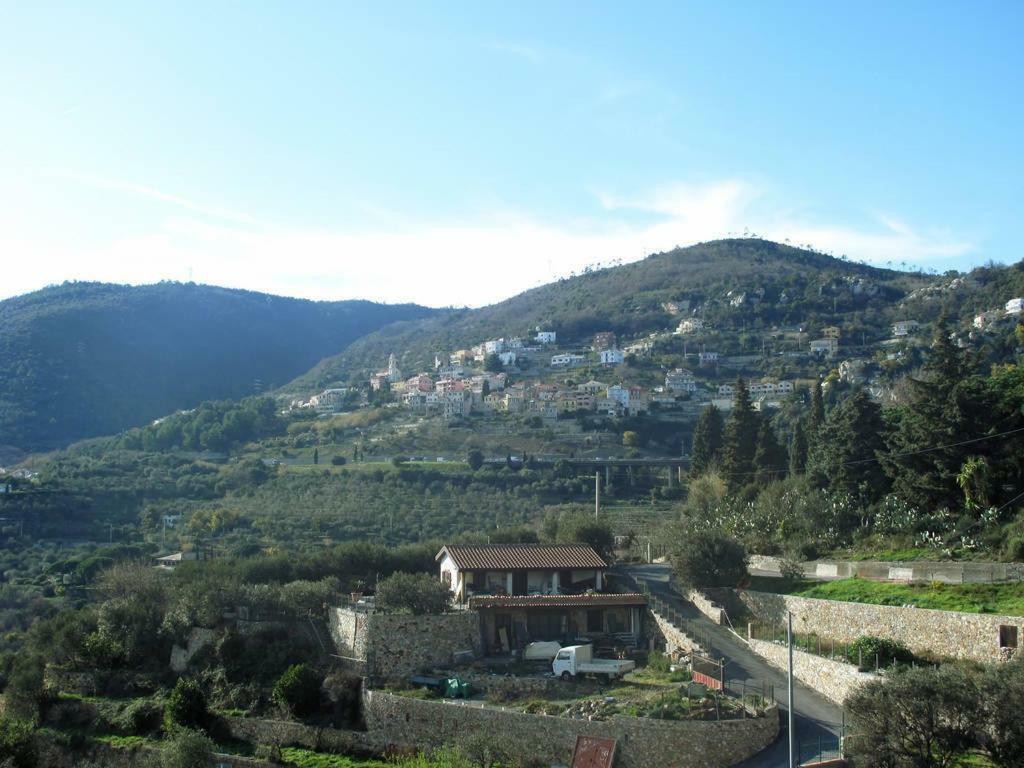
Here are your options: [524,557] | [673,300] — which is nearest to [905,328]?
[673,300]

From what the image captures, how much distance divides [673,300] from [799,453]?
104 metres

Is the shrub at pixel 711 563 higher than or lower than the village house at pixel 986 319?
lower

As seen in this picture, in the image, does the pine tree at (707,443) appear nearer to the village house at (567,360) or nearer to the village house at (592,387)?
the village house at (592,387)

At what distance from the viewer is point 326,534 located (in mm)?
55688

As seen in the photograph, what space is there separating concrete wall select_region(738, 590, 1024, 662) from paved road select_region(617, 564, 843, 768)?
78.3 inches

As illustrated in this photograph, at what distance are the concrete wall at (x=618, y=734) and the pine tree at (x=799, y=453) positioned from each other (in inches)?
925

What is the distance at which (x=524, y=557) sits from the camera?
36.7 m

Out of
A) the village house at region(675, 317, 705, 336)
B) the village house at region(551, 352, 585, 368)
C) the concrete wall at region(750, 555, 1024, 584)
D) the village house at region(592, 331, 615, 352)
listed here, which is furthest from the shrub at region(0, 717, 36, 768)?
the village house at region(675, 317, 705, 336)

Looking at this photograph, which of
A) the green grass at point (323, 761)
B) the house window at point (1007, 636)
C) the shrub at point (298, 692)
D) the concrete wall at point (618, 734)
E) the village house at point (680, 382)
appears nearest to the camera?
the concrete wall at point (618, 734)

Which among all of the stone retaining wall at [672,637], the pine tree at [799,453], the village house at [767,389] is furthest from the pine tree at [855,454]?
the village house at [767,389]

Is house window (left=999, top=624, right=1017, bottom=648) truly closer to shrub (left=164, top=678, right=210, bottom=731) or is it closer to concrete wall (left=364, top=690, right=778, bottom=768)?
concrete wall (left=364, top=690, right=778, bottom=768)

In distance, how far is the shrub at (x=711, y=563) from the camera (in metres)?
36.2

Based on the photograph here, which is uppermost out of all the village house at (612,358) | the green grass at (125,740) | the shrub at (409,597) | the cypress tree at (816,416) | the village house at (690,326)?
the village house at (690,326)

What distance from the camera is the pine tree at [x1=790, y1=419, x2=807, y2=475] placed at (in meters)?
47.4
